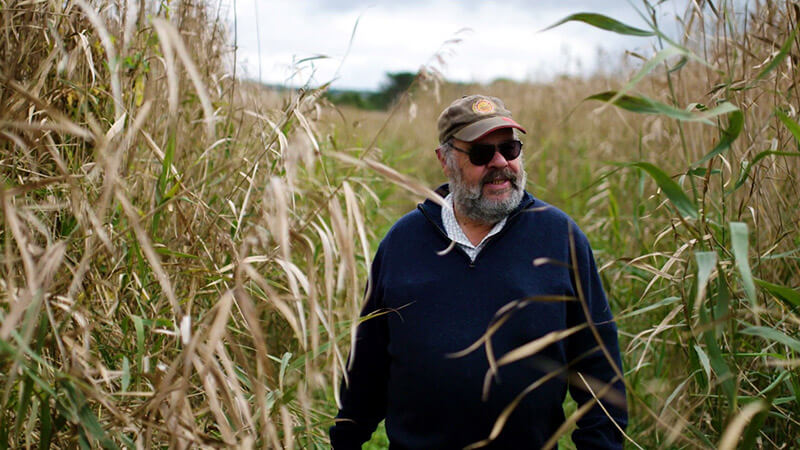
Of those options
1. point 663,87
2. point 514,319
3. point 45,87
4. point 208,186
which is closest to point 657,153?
point 663,87

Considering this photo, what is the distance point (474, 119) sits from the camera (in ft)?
6.97

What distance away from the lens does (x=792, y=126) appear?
4.37 ft

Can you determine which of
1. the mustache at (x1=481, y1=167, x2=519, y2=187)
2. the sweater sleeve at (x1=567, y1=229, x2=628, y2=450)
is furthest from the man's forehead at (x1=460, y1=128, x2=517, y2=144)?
the sweater sleeve at (x1=567, y1=229, x2=628, y2=450)

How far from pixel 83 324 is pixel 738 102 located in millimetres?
1847

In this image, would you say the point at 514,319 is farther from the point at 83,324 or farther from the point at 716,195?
the point at 716,195

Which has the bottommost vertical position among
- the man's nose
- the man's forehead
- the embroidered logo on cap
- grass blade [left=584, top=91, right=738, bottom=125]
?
the man's nose

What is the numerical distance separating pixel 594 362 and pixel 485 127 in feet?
2.53

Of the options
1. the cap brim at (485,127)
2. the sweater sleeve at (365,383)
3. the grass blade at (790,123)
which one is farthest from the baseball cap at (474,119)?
the grass blade at (790,123)

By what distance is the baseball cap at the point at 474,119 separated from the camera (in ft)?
6.81

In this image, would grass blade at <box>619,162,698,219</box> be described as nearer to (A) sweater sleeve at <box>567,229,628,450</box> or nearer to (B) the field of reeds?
(B) the field of reeds

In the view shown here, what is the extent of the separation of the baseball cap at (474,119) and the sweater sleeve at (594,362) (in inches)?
16.1

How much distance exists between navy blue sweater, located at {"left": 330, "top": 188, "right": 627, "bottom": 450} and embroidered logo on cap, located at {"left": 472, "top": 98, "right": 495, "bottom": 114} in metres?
0.32

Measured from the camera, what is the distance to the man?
1.83 m

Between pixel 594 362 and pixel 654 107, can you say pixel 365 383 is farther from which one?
pixel 654 107
